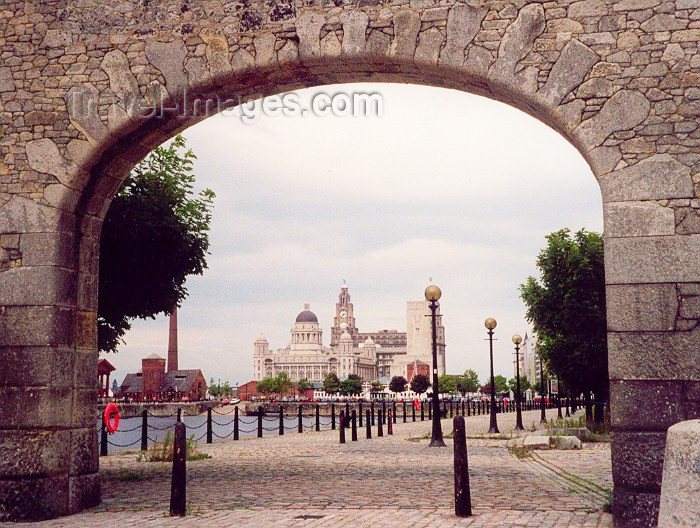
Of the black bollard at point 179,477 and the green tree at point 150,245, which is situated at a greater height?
the green tree at point 150,245

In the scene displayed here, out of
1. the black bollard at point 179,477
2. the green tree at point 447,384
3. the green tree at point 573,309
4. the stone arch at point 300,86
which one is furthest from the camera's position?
the green tree at point 447,384

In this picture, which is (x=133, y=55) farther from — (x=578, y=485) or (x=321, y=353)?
(x=321, y=353)

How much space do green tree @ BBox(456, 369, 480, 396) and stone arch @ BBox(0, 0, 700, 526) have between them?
476 ft

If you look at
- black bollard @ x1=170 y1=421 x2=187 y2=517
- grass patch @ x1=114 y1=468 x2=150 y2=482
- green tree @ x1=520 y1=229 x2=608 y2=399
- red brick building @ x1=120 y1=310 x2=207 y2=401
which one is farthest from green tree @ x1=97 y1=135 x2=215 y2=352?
red brick building @ x1=120 y1=310 x2=207 y2=401

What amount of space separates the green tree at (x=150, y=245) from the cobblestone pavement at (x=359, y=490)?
255cm

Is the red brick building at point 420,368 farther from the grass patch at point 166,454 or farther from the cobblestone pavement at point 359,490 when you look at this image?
the cobblestone pavement at point 359,490

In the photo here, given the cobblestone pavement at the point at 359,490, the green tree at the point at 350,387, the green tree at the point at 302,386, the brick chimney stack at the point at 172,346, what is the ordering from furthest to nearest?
the green tree at the point at 302,386
the green tree at the point at 350,387
the brick chimney stack at the point at 172,346
the cobblestone pavement at the point at 359,490

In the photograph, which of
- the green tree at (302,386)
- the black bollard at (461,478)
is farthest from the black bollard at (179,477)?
the green tree at (302,386)

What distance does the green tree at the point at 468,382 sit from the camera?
153250mm

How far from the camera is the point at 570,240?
21781mm

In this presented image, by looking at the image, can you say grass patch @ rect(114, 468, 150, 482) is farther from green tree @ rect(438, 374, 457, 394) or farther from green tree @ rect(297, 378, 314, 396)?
green tree @ rect(297, 378, 314, 396)

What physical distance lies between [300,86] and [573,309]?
45.3ft

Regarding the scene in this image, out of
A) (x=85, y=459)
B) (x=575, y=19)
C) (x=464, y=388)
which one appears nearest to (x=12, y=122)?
(x=85, y=459)

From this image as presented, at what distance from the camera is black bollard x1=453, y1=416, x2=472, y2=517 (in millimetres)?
7469
